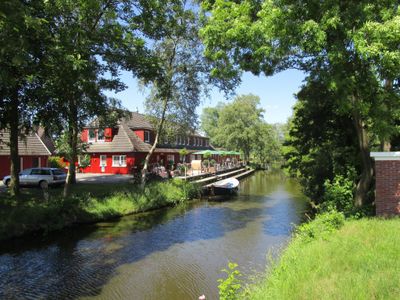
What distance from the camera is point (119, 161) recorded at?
40.6 m

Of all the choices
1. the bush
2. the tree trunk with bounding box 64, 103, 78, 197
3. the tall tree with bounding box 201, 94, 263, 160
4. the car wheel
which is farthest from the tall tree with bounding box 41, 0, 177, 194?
the tall tree with bounding box 201, 94, 263, 160

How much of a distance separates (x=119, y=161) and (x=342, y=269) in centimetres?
3464

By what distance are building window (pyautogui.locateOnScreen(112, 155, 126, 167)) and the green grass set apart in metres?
31.1

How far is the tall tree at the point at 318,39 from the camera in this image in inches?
458

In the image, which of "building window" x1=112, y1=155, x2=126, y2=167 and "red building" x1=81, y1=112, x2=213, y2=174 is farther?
"building window" x1=112, y1=155, x2=126, y2=167

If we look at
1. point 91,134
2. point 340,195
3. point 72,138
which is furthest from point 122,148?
point 340,195

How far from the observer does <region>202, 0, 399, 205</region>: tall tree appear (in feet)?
38.1

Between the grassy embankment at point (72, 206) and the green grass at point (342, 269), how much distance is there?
11.7m

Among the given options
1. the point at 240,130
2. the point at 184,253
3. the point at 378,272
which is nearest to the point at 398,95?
the point at 378,272

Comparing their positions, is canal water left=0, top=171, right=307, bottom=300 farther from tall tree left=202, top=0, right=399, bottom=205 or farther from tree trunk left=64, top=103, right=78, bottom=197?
tall tree left=202, top=0, right=399, bottom=205

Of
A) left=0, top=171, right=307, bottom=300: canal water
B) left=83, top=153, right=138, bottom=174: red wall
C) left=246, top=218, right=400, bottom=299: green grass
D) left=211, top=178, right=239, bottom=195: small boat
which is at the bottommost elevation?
left=0, top=171, right=307, bottom=300: canal water

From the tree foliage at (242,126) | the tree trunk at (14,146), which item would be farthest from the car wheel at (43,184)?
the tree foliage at (242,126)

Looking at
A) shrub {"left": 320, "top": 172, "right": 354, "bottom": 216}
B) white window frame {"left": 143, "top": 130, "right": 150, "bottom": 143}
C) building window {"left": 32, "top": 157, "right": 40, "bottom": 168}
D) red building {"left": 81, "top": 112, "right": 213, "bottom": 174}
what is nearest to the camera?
shrub {"left": 320, "top": 172, "right": 354, "bottom": 216}

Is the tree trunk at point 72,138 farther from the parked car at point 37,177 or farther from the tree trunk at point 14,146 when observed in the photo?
the parked car at point 37,177
